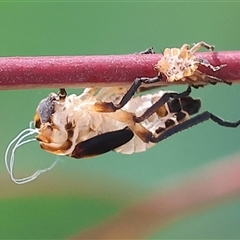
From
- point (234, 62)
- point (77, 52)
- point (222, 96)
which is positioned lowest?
point (234, 62)

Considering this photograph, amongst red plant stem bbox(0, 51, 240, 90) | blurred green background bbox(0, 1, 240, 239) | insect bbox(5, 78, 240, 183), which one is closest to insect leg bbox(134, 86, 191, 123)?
insect bbox(5, 78, 240, 183)

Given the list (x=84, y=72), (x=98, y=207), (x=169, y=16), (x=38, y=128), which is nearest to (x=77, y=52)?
(x=169, y=16)

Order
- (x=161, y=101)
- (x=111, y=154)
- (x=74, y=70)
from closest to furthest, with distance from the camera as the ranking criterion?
(x=74, y=70) < (x=161, y=101) < (x=111, y=154)

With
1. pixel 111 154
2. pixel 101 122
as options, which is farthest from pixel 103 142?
pixel 111 154

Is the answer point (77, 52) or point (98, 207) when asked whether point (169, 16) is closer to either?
point (77, 52)

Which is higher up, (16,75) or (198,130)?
(198,130)

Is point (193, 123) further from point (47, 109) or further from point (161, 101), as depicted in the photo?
point (47, 109)

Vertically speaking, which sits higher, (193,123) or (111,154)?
(111,154)

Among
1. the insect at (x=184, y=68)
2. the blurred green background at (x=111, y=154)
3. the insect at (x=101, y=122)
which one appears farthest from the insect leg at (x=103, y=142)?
the blurred green background at (x=111, y=154)
